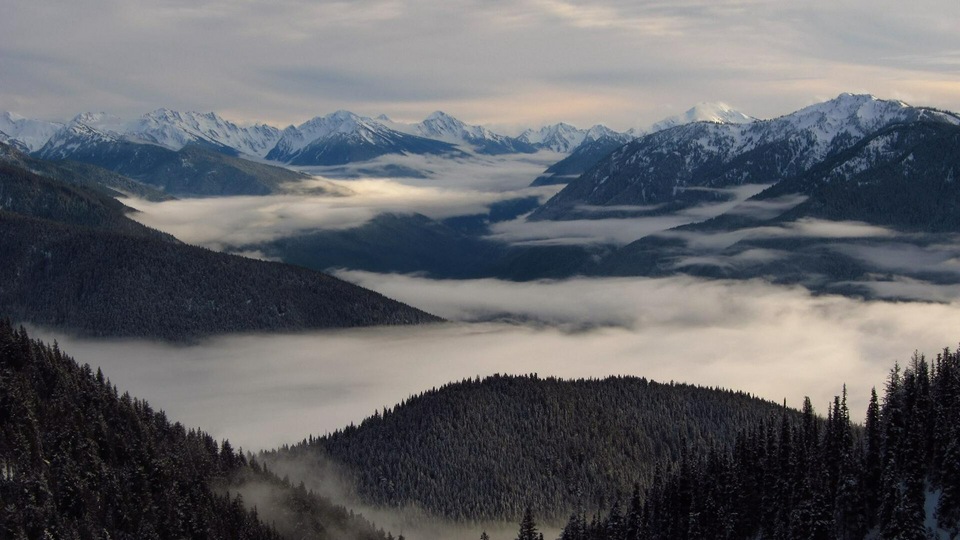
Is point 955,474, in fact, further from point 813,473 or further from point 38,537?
point 38,537

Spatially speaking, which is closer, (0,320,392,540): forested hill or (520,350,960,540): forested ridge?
(520,350,960,540): forested ridge

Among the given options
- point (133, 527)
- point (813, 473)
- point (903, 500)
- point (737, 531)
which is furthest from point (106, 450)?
point (903, 500)

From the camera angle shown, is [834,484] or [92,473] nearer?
[834,484]

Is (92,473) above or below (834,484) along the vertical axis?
below

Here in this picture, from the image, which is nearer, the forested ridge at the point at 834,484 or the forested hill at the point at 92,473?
the forested ridge at the point at 834,484
